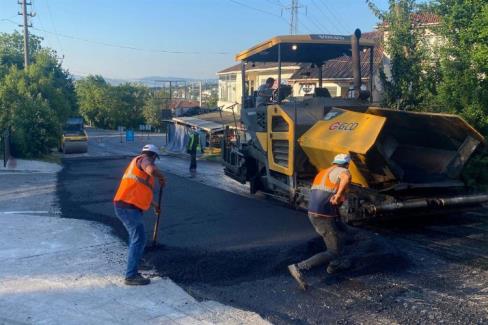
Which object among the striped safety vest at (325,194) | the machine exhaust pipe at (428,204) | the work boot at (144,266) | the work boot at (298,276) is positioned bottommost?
the work boot at (144,266)

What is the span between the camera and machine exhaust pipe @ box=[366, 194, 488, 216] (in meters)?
6.84

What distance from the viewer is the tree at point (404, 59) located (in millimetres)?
12475

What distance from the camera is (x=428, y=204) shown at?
7.01 m

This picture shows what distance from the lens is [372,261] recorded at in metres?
5.98

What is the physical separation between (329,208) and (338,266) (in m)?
0.66

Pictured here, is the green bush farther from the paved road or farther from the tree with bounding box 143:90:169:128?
the tree with bounding box 143:90:169:128

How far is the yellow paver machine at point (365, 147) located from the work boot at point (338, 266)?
1.36 meters

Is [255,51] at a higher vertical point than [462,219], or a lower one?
higher

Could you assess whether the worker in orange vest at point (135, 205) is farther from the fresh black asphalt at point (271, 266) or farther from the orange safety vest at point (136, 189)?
the fresh black asphalt at point (271, 266)

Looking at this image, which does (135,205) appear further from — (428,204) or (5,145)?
(5,145)

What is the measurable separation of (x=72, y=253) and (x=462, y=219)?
18.9 ft

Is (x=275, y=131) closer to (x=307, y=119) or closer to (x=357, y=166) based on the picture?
(x=307, y=119)

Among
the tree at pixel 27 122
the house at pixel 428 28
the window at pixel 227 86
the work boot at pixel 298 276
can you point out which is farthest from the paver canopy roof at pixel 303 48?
the window at pixel 227 86

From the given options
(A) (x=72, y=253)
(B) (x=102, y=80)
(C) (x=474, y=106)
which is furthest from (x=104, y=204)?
(B) (x=102, y=80)
